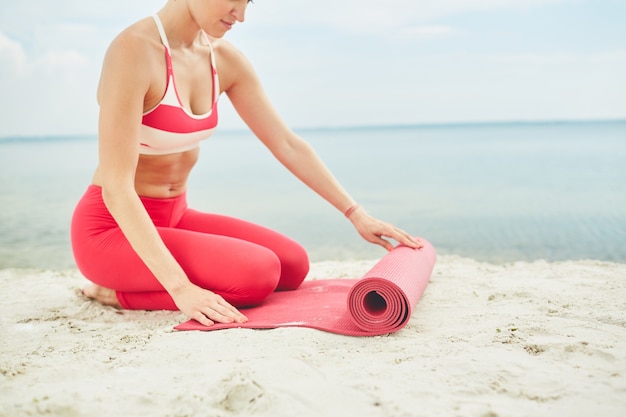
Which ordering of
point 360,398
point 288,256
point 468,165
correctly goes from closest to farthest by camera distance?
point 360,398 → point 288,256 → point 468,165

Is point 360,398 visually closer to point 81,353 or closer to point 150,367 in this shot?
point 150,367

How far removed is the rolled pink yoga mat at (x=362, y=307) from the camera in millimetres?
2111

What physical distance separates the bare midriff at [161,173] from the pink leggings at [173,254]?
0.12 ft

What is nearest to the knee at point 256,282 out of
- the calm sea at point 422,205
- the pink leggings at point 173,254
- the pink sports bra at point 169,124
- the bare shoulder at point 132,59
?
the pink leggings at point 173,254

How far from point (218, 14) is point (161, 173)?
0.67 m

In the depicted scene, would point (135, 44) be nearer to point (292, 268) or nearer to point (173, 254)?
point (173, 254)

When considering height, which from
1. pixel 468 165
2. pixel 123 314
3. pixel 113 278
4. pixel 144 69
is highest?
pixel 144 69

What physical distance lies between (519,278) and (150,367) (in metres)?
1.85

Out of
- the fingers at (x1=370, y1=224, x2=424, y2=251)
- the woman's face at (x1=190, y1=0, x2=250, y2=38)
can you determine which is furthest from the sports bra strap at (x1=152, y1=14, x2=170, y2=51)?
the fingers at (x1=370, y1=224, x2=424, y2=251)

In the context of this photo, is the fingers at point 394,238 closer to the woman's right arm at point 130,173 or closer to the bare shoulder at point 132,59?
the woman's right arm at point 130,173

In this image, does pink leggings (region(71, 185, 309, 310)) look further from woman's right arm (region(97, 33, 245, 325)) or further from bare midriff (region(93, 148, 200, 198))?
woman's right arm (region(97, 33, 245, 325))

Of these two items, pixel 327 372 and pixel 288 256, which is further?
pixel 288 256

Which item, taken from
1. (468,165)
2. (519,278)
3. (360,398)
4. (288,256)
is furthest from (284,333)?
(468,165)

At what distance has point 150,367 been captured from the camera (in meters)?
1.83
